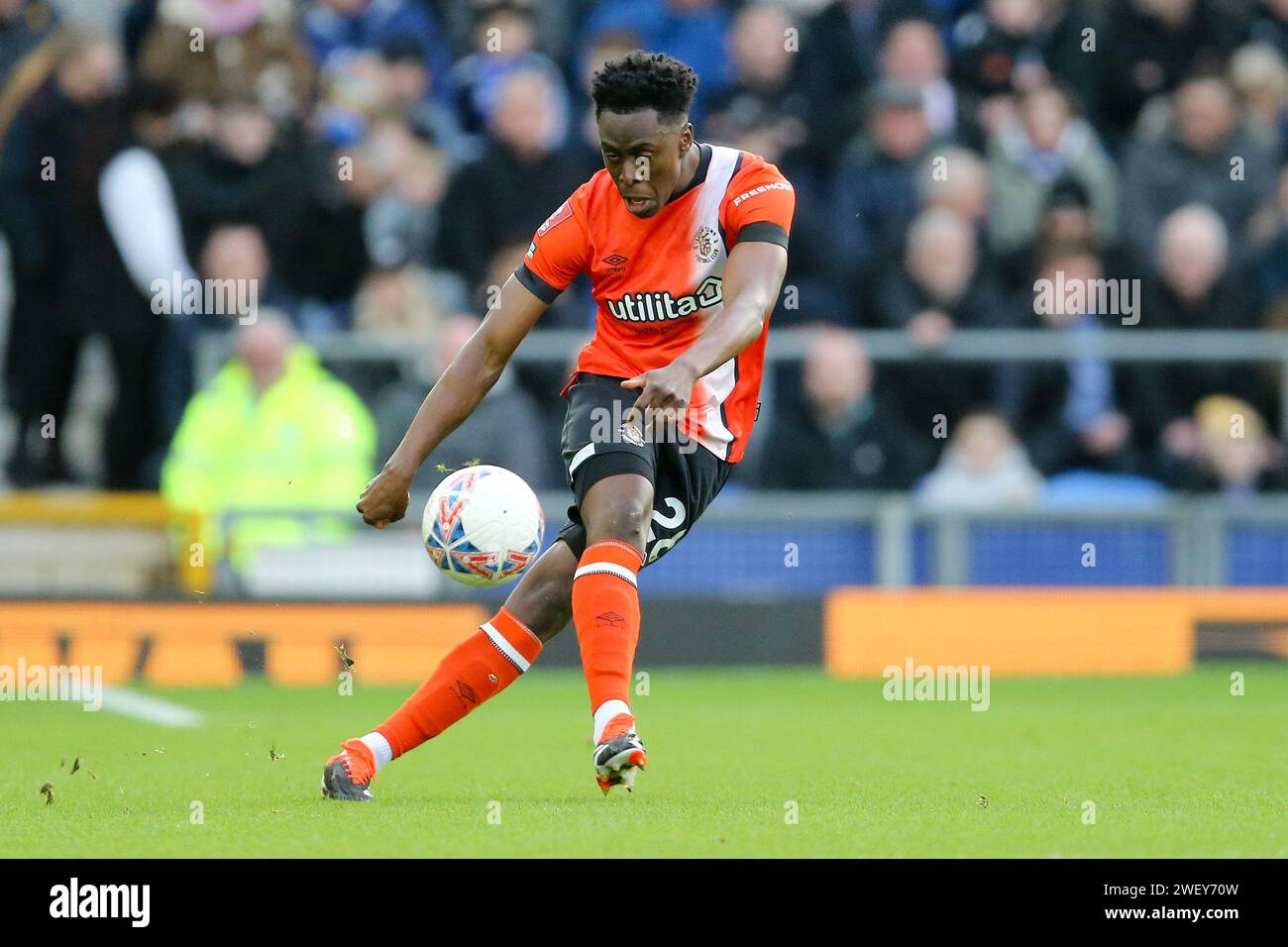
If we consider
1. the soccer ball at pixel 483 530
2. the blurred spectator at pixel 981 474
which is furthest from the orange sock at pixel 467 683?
the blurred spectator at pixel 981 474

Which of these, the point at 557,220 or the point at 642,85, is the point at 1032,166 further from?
the point at 642,85

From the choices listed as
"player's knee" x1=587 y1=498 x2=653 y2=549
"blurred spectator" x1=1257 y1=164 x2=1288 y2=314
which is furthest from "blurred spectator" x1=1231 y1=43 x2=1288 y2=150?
"player's knee" x1=587 y1=498 x2=653 y2=549

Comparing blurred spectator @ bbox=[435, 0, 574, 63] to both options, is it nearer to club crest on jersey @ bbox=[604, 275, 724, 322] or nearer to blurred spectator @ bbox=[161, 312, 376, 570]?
blurred spectator @ bbox=[161, 312, 376, 570]

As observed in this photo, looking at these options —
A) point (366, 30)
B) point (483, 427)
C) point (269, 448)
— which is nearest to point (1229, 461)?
point (483, 427)

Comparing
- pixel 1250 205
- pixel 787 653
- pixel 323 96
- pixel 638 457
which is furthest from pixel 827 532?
pixel 638 457

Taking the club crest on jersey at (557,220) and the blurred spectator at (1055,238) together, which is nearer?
the club crest on jersey at (557,220)

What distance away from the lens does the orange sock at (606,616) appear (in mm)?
6828

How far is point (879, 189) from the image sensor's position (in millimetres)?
13922

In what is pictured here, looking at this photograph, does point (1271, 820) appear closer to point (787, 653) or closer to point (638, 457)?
point (638, 457)

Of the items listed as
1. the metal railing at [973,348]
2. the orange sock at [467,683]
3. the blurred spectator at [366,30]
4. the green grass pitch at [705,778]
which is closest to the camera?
the green grass pitch at [705,778]

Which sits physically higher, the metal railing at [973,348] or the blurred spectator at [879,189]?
the blurred spectator at [879,189]

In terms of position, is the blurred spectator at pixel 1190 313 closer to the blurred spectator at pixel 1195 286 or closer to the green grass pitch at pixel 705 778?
the blurred spectator at pixel 1195 286

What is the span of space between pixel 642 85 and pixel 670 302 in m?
0.77

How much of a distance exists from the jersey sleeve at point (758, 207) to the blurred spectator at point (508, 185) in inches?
245
